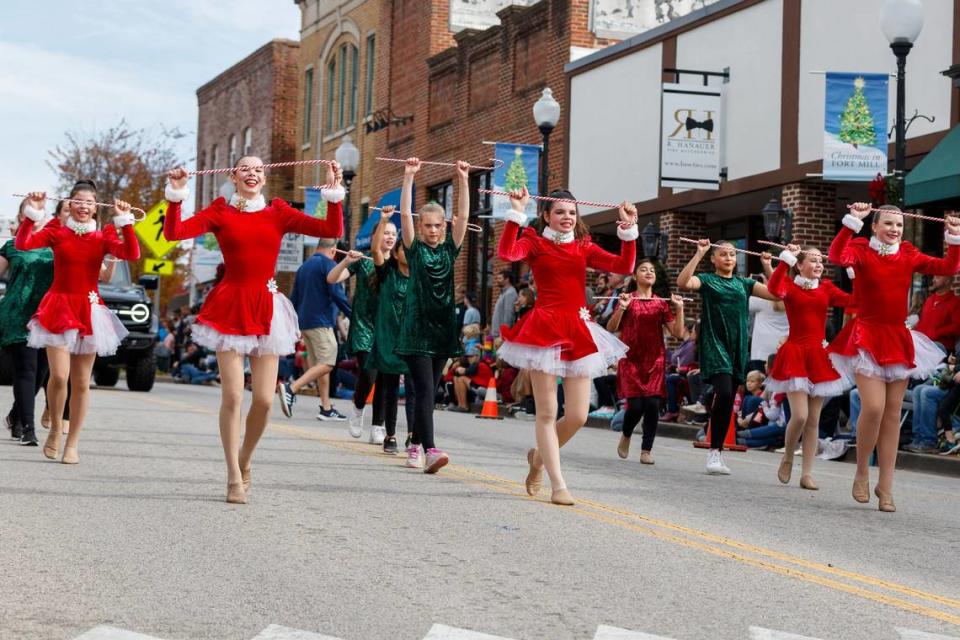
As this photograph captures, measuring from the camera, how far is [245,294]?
31.5ft

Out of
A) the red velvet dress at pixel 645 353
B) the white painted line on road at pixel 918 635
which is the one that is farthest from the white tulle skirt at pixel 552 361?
the red velvet dress at pixel 645 353

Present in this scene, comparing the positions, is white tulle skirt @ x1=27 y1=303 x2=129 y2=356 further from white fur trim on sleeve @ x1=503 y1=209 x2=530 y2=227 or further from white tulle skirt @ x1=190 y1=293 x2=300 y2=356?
white fur trim on sleeve @ x1=503 y1=209 x2=530 y2=227

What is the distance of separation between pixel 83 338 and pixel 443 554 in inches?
195

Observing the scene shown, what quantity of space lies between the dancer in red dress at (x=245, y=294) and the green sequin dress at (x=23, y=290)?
12.9 ft

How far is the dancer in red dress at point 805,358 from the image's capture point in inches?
508

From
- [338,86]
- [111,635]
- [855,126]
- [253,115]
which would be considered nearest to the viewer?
[111,635]

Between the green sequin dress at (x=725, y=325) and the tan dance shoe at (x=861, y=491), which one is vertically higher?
the green sequin dress at (x=725, y=325)

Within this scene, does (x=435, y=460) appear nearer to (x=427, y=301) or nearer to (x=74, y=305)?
(x=427, y=301)

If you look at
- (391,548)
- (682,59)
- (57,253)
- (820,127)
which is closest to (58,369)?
(57,253)

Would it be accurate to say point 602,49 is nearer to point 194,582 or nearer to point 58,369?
point 58,369

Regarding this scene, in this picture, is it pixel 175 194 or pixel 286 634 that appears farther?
pixel 175 194

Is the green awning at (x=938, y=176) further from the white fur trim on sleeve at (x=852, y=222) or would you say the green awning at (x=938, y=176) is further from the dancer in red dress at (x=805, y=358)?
the white fur trim on sleeve at (x=852, y=222)

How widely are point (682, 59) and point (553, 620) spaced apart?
920 inches

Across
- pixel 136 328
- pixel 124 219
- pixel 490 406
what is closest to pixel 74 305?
pixel 124 219
